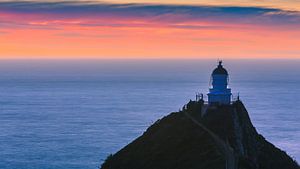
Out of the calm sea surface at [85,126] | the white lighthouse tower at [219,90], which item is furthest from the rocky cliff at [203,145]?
the calm sea surface at [85,126]

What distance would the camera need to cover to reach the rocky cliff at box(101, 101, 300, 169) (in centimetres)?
4393

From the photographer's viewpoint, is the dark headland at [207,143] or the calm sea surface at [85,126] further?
the calm sea surface at [85,126]

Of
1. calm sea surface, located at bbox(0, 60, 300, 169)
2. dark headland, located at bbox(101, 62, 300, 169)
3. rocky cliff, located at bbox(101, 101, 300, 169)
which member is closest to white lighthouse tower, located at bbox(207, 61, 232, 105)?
dark headland, located at bbox(101, 62, 300, 169)

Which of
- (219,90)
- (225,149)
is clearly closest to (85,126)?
(219,90)

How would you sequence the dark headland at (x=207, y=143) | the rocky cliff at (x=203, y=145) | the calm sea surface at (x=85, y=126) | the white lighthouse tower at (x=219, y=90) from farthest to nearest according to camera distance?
the calm sea surface at (x=85, y=126) < the white lighthouse tower at (x=219, y=90) < the dark headland at (x=207, y=143) < the rocky cliff at (x=203, y=145)

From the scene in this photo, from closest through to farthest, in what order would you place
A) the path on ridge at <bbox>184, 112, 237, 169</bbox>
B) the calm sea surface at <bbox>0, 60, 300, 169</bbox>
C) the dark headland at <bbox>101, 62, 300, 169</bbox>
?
the path on ridge at <bbox>184, 112, 237, 169</bbox>
the dark headland at <bbox>101, 62, 300, 169</bbox>
the calm sea surface at <bbox>0, 60, 300, 169</bbox>

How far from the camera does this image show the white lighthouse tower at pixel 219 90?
57406mm

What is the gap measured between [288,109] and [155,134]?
11895 centimetres

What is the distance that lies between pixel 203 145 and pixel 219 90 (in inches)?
477

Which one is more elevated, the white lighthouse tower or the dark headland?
the white lighthouse tower

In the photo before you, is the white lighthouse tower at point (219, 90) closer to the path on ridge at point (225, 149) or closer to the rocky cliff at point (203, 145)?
the rocky cliff at point (203, 145)

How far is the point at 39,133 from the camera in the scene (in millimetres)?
119188

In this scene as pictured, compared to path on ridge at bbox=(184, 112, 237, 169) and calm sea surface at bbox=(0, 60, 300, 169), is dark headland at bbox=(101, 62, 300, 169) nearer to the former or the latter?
path on ridge at bbox=(184, 112, 237, 169)

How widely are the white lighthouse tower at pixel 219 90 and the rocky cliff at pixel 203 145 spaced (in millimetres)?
915
